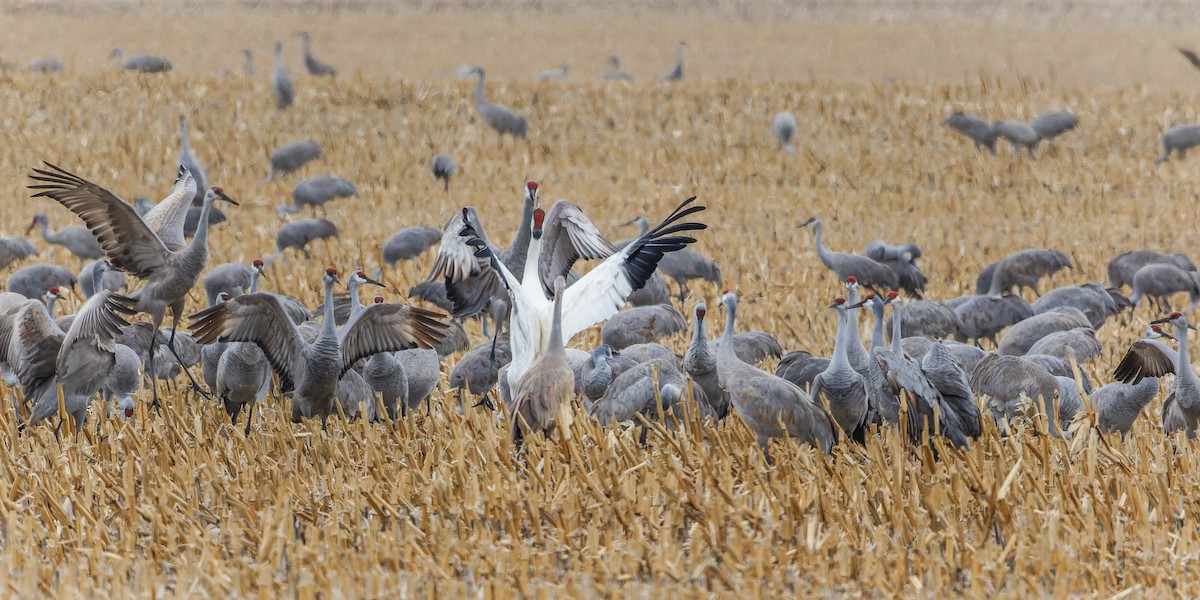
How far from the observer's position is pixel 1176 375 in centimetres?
557

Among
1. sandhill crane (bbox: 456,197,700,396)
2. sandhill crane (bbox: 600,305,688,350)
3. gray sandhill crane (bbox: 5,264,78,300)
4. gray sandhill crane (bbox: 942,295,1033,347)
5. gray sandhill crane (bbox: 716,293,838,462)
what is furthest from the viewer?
gray sandhill crane (bbox: 5,264,78,300)

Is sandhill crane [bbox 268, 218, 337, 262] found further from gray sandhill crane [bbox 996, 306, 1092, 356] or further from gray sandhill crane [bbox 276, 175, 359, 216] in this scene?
gray sandhill crane [bbox 996, 306, 1092, 356]

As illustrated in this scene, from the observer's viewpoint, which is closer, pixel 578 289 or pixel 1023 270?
pixel 578 289

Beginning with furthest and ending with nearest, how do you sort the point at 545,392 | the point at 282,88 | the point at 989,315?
the point at 282,88, the point at 989,315, the point at 545,392

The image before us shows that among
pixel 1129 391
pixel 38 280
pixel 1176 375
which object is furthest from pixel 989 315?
pixel 38 280

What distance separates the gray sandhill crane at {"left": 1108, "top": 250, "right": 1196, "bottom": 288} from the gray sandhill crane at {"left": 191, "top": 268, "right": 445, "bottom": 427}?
6385 millimetres

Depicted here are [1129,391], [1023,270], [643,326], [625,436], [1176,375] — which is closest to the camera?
[625,436]

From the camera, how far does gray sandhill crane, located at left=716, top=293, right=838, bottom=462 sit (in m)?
5.12

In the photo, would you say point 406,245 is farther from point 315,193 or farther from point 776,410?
point 776,410

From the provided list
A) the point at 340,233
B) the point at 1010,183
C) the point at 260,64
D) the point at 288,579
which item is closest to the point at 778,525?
the point at 288,579

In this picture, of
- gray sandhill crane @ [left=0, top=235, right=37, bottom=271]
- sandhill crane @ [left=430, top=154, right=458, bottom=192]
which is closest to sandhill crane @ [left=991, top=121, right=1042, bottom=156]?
sandhill crane @ [left=430, top=154, right=458, bottom=192]

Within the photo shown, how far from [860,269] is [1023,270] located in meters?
1.22

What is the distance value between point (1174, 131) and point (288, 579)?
1521 centimetres

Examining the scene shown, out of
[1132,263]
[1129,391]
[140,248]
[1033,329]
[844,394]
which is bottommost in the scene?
[1132,263]
